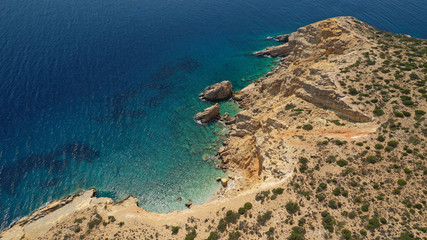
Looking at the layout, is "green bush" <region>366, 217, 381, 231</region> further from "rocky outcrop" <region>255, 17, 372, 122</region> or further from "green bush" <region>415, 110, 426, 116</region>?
"green bush" <region>415, 110, 426, 116</region>

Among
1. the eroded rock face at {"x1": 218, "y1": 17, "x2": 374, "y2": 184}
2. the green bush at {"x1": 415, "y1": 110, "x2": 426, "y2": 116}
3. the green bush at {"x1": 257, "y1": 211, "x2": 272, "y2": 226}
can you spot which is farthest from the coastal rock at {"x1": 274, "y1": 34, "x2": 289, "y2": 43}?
the green bush at {"x1": 257, "y1": 211, "x2": 272, "y2": 226}

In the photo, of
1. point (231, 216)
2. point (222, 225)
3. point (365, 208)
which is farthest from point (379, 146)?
point (222, 225)

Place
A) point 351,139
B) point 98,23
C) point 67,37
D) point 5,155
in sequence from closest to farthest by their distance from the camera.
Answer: point 351,139, point 5,155, point 67,37, point 98,23

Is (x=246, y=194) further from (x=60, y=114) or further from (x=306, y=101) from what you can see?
(x=60, y=114)

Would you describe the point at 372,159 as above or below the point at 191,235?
above

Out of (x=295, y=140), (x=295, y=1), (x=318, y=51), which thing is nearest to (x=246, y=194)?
(x=295, y=140)

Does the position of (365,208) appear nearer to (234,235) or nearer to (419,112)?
(234,235)
